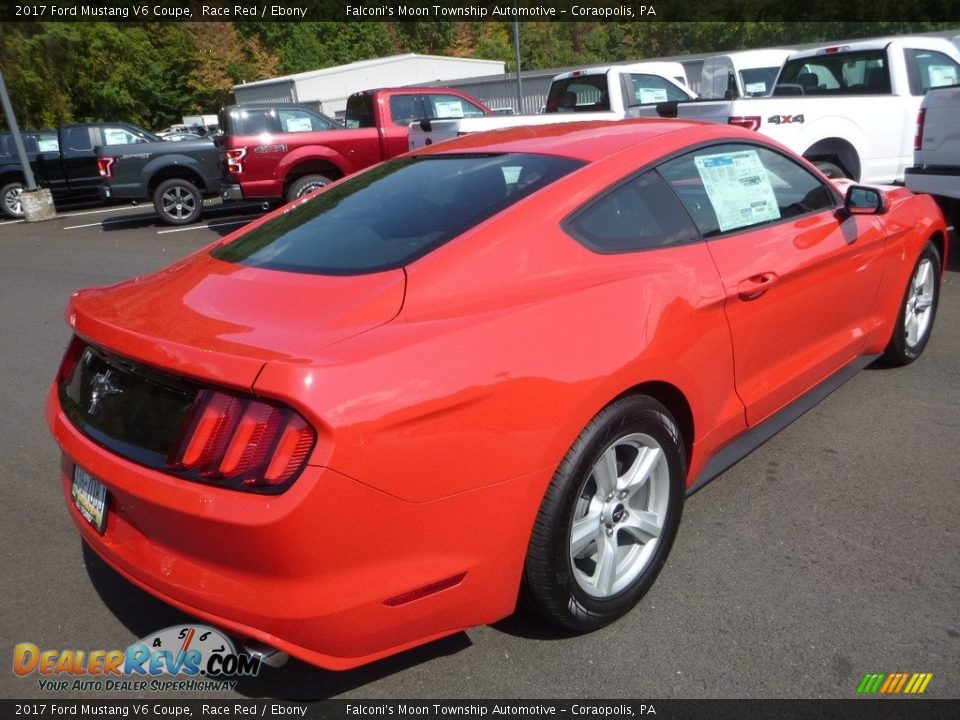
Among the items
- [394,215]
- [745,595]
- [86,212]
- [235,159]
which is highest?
[394,215]

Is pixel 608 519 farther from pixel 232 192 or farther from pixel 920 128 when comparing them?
pixel 232 192

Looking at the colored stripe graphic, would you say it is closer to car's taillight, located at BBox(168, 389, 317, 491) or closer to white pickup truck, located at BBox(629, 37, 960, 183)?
car's taillight, located at BBox(168, 389, 317, 491)

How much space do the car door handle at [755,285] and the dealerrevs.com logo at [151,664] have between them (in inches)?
81.7

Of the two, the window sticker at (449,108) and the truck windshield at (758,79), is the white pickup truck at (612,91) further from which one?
the window sticker at (449,108)

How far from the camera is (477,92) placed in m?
30.6

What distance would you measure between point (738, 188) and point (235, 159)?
9.97 meters

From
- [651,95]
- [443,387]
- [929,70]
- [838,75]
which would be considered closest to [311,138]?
[651,95]

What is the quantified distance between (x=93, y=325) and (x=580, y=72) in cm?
1083

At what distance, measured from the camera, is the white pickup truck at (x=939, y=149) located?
21.6ft

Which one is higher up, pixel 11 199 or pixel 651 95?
pixel 651 95

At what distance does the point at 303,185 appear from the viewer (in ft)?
40.2

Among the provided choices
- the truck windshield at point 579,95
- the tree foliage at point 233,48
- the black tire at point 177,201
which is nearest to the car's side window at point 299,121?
the black tire at point 177,201

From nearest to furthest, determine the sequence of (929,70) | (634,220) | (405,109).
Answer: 1. (634,220)
2. (929,70)
3. (405,109)
